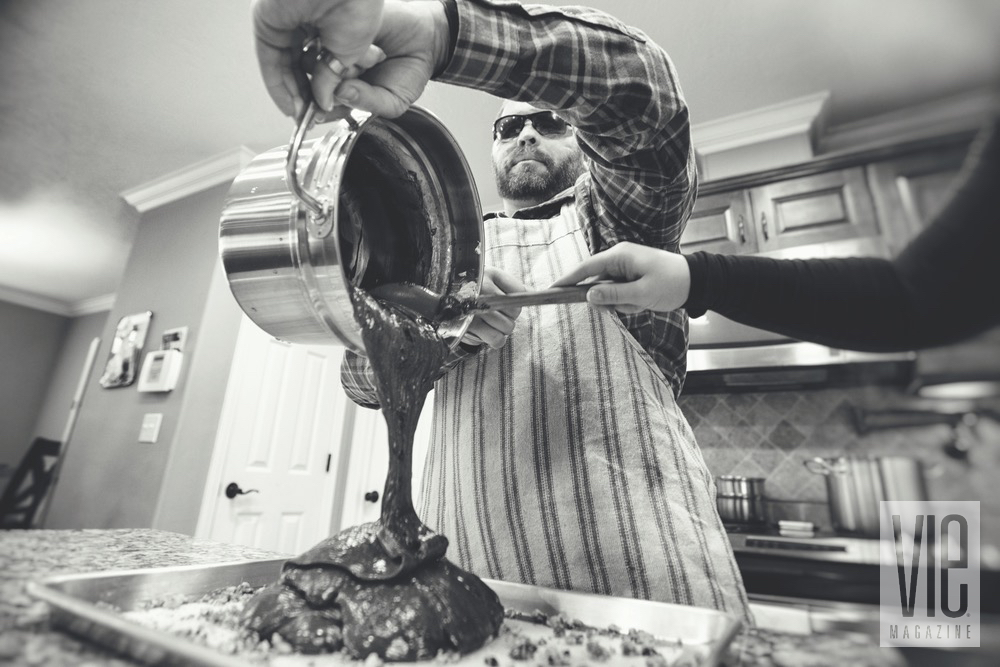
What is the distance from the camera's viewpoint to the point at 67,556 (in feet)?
2.48

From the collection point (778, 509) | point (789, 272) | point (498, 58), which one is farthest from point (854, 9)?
point (778, 509)

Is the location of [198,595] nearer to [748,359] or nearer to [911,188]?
[911,188]

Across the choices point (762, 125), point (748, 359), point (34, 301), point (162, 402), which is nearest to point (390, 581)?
point (748, 359)

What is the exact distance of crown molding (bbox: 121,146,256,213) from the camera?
3.12 m

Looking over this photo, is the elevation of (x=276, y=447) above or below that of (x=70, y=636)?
above

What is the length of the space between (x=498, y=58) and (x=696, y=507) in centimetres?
72

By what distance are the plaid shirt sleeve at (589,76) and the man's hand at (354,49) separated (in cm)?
4

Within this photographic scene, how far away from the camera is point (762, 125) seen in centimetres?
249

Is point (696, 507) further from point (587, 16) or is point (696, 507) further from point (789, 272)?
point (587, 16)

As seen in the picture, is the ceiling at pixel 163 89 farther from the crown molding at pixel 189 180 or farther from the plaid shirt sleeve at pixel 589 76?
the plaid shirt sleeve at pixel 589 76

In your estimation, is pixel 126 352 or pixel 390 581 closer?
pixel 390 581

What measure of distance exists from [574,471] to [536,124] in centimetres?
86

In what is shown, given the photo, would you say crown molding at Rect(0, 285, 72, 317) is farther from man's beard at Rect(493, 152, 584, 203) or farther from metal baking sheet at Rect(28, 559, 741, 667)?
metal baking sheet at Rect(28, 559, 741, 667)

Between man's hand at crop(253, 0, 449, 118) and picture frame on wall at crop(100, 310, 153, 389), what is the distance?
10.3ft
